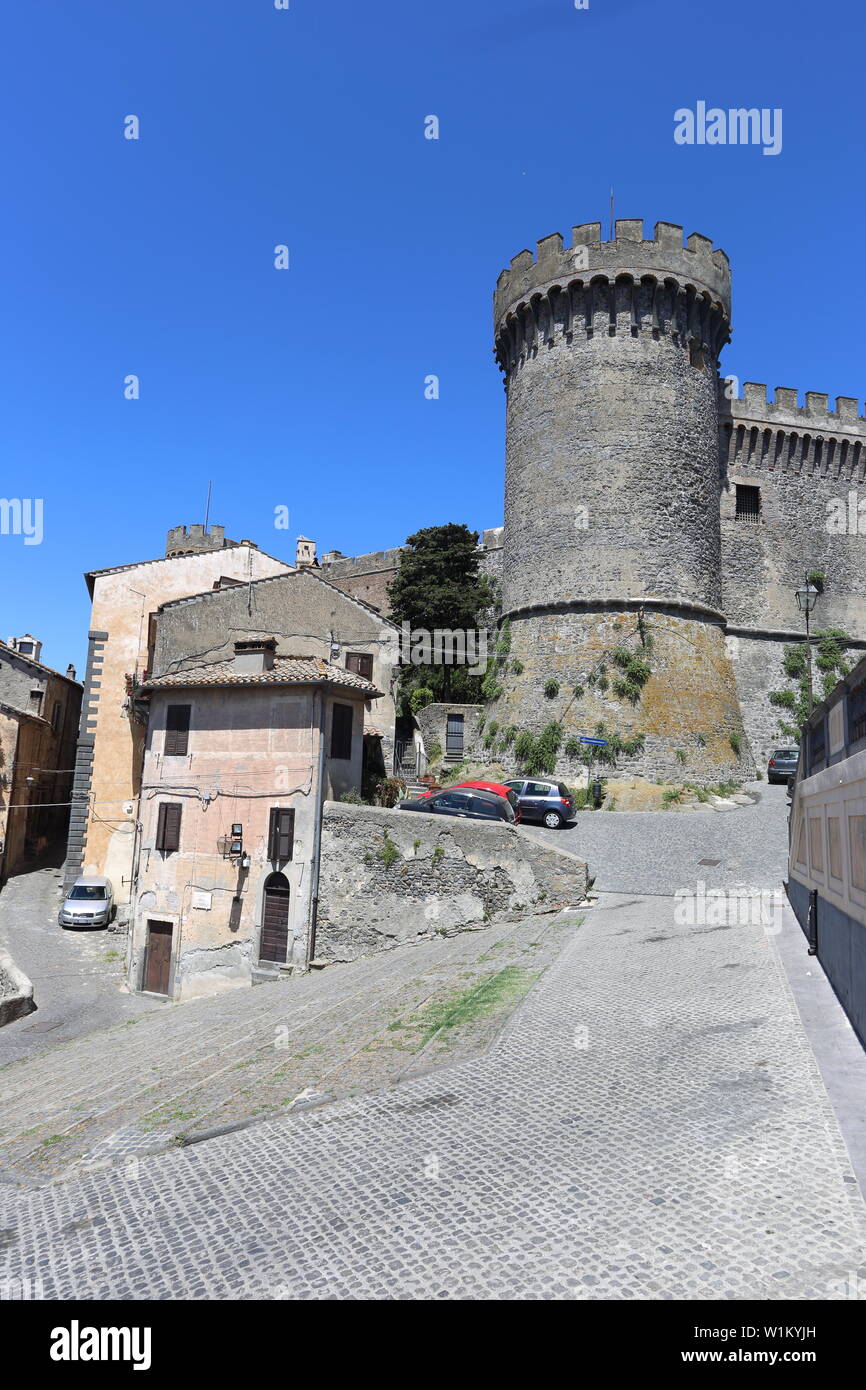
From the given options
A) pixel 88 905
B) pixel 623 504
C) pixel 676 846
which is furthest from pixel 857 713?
pixel 623 504

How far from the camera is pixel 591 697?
28.8 m

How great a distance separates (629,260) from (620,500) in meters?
8.76

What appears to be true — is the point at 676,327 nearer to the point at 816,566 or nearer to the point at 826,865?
the point at 816,566

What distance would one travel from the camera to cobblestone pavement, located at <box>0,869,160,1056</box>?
1466 cm

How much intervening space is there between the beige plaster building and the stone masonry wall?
527mm

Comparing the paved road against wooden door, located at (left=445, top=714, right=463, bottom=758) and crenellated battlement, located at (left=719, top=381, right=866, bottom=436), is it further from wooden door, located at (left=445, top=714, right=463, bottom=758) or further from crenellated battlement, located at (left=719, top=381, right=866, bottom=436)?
crenellated battlement, located at (left=719, top=381, right=866, bottom=436)

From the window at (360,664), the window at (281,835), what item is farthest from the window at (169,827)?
the window at (360,664)

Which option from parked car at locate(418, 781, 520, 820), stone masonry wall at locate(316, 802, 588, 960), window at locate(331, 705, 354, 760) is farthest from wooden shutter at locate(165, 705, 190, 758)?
parked car at locate(418, 781, 520, 820)

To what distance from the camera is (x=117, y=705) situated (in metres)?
24.4

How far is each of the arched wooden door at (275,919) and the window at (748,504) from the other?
2696 cm

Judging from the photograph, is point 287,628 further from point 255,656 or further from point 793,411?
point 793,411

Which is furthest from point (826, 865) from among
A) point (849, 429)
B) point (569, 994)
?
point (849, 429)

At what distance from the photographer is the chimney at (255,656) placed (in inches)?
760
